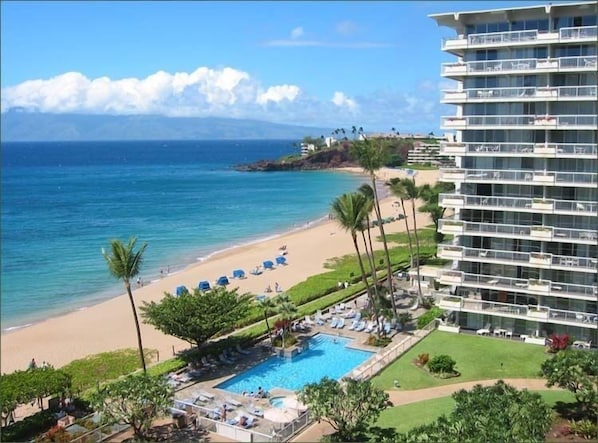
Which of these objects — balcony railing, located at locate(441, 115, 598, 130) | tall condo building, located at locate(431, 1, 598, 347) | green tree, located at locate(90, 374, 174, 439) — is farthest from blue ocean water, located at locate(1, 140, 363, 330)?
balcony railing, located at locate(441, 115, 598, 130)

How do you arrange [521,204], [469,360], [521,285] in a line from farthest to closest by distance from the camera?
1. [521,285]
2. [521,204]
3. [469,360]

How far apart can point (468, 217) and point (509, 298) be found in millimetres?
4745

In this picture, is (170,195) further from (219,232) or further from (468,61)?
(468,61)

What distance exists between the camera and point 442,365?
28.8 m

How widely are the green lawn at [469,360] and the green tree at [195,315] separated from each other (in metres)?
7.94

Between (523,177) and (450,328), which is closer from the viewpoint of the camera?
(523,177)

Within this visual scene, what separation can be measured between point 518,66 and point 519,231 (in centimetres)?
820

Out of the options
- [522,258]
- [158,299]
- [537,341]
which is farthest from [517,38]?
[158,299]

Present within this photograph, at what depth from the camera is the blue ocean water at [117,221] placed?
58.7m

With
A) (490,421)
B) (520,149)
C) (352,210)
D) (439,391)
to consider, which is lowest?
(439,391)

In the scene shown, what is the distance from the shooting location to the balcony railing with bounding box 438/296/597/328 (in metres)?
31.3

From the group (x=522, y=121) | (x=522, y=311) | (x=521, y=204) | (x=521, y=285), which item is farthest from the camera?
(x=522, y=311)

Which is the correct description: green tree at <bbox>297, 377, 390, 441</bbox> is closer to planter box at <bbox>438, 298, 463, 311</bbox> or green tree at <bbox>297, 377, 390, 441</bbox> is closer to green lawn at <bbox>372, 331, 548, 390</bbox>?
green lawn at <bbox>372, 331, 548, 390</bbox>

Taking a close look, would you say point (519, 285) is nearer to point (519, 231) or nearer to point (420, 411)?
point (519, 231)
